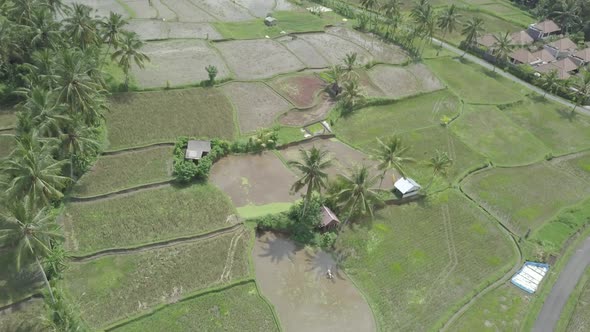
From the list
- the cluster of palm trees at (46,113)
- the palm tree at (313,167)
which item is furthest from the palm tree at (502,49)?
the cluster of palm trees at (46,113)

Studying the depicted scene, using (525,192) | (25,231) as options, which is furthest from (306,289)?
(525,192)

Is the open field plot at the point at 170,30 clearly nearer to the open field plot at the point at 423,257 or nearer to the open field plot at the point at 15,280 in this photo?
the open field plot at the point at 15,280

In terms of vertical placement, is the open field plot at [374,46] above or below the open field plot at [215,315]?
above

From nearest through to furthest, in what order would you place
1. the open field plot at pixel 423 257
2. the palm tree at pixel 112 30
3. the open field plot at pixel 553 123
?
the open field plot at pixel 423 257 → the palm tree at pixel 112 30 → the open field plot at pixel 553 123

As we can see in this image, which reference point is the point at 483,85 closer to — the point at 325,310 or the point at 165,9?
the point at 325,310

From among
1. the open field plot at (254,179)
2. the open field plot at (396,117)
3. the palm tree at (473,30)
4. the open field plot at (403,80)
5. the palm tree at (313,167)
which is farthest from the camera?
the palm tree at (473,30)

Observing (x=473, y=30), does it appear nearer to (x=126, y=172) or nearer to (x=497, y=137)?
(x=497, y=137)
